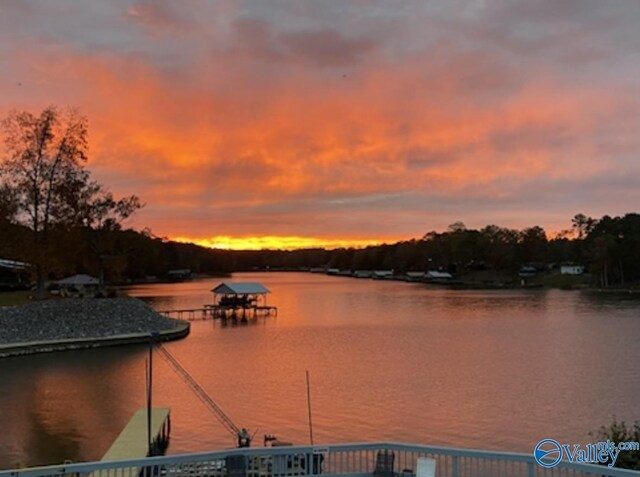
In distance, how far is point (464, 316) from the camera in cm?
5188

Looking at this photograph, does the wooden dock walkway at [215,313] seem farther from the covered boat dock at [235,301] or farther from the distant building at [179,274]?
the distant building at [179,274]

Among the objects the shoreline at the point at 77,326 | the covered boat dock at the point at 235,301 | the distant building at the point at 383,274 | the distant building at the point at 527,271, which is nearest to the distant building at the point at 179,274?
the distant building at the point at 383,274

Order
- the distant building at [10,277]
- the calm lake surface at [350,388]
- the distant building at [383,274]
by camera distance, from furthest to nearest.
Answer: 1. the distant building at [383,274]
2. the distant building at [10,277]
3. the calm lake surface at [350,388]

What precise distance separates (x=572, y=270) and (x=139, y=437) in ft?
379

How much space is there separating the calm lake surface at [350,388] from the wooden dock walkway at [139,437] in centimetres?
51

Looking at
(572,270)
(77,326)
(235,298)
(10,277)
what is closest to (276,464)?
(77,326)

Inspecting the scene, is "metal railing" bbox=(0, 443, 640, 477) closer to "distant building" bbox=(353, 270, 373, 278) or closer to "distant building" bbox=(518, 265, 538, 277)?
"distant building" bbox=(518, 265, 538, 277)

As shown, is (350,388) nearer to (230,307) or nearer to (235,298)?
(230,307)

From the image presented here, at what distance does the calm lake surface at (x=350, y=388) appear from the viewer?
16.1 m

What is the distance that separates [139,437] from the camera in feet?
46.4

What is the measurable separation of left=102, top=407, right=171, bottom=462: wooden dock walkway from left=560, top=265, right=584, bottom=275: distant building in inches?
4390

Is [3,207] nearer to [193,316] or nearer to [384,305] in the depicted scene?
[193,316]

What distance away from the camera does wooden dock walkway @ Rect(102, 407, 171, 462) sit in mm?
12844

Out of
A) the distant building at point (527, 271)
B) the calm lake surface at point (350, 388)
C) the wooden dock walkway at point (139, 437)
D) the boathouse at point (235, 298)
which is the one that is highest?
the distant building at point (527, 271)
